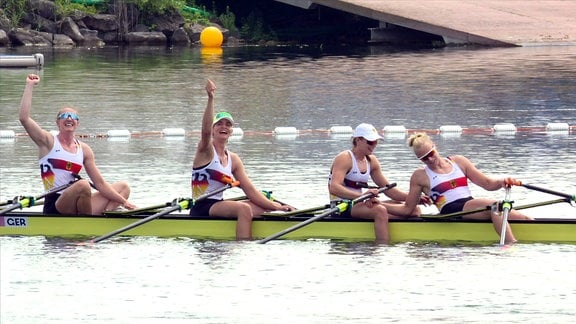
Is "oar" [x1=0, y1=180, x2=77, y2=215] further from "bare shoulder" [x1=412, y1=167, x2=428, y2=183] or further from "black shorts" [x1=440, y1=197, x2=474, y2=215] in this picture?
"black shorts" [x1=440, y1=197, x2=474, y2=215]

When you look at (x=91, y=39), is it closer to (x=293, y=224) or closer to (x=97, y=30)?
(x=97, y=30)

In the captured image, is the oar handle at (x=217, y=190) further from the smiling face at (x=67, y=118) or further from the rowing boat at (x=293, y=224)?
the smiling face at (x=67, y=118)

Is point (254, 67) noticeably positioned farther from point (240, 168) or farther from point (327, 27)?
point (240, 168)

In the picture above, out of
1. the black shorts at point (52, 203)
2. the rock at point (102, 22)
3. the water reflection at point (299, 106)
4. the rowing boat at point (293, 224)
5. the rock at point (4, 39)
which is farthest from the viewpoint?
the rock at point (102, 22)

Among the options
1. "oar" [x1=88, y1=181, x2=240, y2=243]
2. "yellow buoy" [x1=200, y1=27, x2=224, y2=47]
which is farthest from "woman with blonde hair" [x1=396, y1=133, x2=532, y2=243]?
"yellow buoy" [x1=200, y1=27, x2=224, y2=47]

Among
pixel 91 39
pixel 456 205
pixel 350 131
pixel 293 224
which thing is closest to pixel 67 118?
pixel 293 224

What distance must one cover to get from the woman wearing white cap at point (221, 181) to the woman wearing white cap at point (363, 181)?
70cm

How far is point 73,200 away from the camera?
1634cm

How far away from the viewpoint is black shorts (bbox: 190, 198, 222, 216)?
1630cm

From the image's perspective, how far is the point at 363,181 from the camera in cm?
1634

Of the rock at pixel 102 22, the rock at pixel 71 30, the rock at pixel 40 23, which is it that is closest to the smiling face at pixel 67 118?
the rock at pixel 71 30

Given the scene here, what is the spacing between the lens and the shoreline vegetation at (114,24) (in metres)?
51.3

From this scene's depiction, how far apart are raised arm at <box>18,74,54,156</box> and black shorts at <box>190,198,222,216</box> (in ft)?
5.75

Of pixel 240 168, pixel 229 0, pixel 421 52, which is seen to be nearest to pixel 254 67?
pixel 421 52
